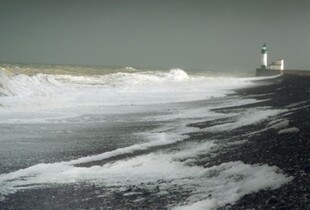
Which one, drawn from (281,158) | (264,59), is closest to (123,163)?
(281,158)

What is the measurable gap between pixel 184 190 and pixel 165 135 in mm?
4628

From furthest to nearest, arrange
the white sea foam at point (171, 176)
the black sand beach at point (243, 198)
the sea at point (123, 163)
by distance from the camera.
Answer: the sea at point (123, 163)
the white sea foam at point (171, 176)
the black sand beach at point (243, 198)

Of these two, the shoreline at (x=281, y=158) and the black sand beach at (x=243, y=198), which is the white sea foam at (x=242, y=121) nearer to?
the shoreline at (x=281, y=158)

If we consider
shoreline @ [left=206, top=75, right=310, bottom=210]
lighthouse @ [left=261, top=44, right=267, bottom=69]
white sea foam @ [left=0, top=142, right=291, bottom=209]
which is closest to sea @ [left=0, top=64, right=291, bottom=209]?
white sea foam @ [left=0, top=142, right=291, bottom=209]

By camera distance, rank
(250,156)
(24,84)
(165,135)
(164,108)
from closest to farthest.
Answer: (250,156) < (165,135) < (164,108) < (24,84)

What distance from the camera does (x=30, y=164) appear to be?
7.81 m

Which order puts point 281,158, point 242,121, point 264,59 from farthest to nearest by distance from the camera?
point 264,59
point 242,121
point 281,158

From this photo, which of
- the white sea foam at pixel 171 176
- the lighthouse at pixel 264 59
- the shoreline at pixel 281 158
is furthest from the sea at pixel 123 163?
the lighthouse at pixel 264 59

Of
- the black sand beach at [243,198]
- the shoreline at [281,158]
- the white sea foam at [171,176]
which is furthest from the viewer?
the white sea foam at [171,176]

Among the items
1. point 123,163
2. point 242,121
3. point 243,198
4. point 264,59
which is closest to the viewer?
point 243,198

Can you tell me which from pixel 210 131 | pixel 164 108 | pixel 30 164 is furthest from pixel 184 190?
pixel 164 108

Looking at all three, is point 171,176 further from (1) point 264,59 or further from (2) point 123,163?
(1) point 264,59

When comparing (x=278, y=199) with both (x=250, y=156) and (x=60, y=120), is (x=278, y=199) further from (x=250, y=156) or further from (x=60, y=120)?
(x=60, y=120)

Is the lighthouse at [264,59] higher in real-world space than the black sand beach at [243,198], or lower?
higher
